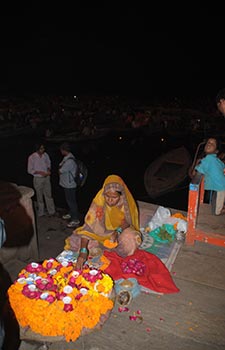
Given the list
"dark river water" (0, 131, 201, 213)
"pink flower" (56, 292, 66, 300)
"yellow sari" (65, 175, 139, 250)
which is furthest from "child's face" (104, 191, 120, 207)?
"dark river water" (0, 131, 201, 213)

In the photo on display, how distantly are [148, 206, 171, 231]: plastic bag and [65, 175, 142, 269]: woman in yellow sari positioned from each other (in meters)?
0.74

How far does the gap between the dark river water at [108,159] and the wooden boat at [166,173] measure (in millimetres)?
349

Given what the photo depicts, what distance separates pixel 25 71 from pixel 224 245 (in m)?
78.6

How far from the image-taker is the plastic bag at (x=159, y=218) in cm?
544

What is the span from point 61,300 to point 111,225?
158cm

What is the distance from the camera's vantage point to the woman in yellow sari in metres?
4.48

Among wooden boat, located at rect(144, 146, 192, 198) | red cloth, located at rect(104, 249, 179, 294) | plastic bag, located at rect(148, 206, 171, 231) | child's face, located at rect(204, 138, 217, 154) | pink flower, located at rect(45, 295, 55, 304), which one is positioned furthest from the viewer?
wooden boat, located at rect(144, 146, 192, 198)

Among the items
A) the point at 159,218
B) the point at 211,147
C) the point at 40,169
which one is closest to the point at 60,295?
the point at 159,218

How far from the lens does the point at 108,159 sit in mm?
21875

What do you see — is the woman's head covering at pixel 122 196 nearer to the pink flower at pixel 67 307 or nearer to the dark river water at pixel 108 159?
the pink flower at pixel 67 307

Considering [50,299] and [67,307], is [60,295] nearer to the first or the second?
[50,299]

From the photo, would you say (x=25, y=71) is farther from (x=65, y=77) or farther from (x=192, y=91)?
(x=192, y=91)

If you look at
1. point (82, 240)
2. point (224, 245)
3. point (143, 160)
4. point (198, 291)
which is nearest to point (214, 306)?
point (198, 291)

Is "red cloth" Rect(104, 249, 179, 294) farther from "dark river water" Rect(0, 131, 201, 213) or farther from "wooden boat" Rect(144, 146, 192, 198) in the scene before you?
"wooden boat" Rect(144, 146, 192, 198)
